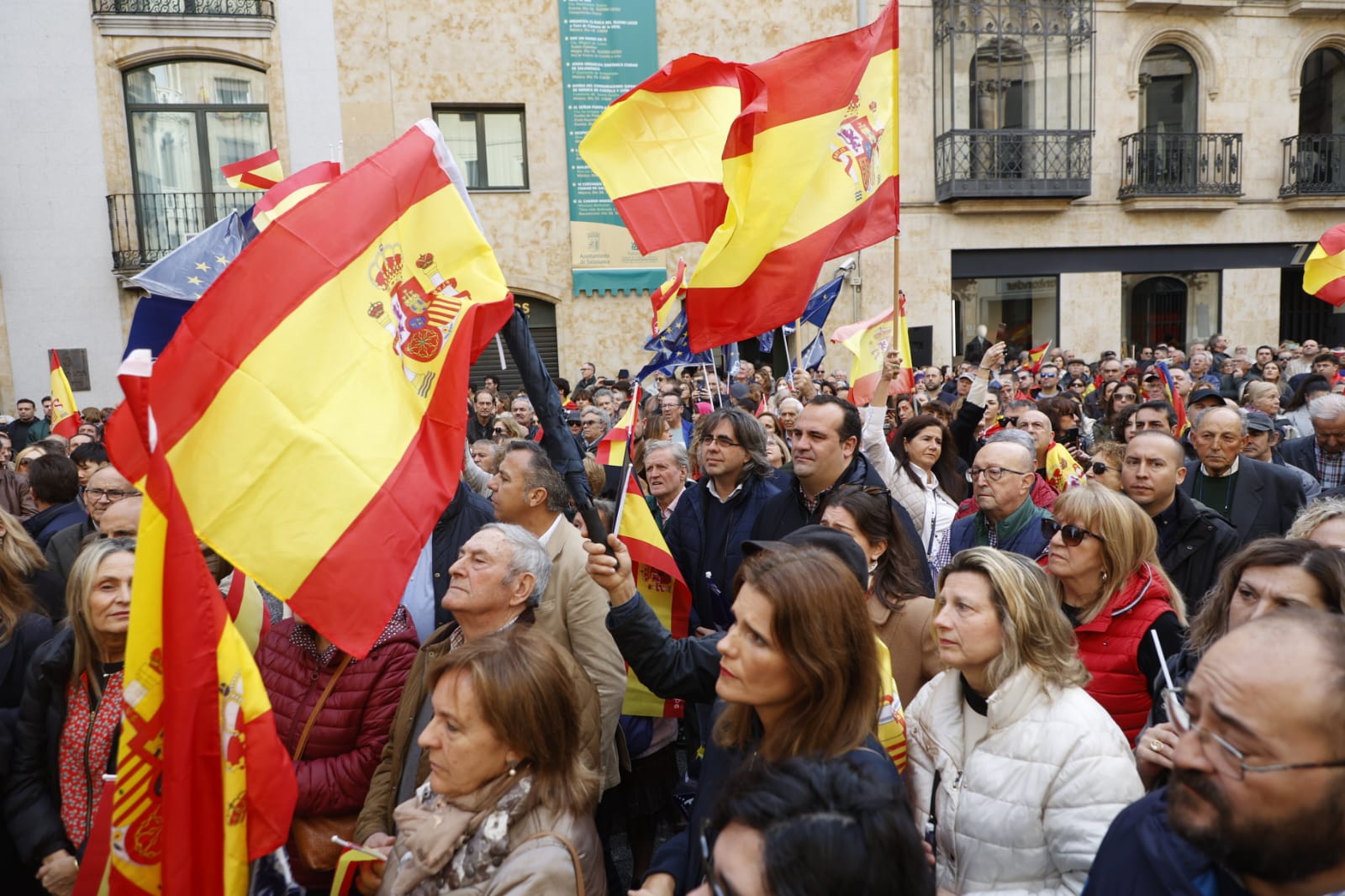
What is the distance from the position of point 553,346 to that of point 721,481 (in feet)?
44.7

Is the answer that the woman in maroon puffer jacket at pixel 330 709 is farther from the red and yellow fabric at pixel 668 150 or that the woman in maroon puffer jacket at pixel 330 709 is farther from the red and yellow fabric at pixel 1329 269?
the red and yellow fabric at pixel 1329 269

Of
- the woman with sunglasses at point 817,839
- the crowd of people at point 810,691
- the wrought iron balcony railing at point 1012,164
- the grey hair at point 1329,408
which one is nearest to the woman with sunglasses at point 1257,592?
the crowd of people at point 810,691

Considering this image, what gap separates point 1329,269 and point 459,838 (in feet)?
28.4

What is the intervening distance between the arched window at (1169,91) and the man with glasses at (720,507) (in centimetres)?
1882

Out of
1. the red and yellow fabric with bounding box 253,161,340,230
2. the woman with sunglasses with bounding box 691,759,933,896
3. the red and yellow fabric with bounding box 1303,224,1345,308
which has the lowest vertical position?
the woman with sunglasses with bounding box 691,759,933,896

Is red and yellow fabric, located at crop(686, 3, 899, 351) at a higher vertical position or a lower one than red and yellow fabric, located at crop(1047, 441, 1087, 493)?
higher

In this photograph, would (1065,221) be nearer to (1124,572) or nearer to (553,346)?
(553,346)

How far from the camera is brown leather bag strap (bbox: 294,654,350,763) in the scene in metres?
2.96

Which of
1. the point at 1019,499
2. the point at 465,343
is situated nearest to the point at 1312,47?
the point at 1019,499

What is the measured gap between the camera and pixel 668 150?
18.4 feet

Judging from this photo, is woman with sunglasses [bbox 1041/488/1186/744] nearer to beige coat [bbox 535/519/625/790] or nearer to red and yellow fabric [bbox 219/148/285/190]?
beige coat [bbox 535/519/625/790]

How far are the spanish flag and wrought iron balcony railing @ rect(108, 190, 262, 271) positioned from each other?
52.1 feet

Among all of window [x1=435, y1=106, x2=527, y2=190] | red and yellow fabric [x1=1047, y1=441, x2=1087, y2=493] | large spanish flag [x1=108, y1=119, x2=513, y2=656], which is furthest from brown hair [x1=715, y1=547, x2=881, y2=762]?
window [x1=435, y1=106, x2=527, y2=190]

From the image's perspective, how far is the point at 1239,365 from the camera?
1206 centimetres
